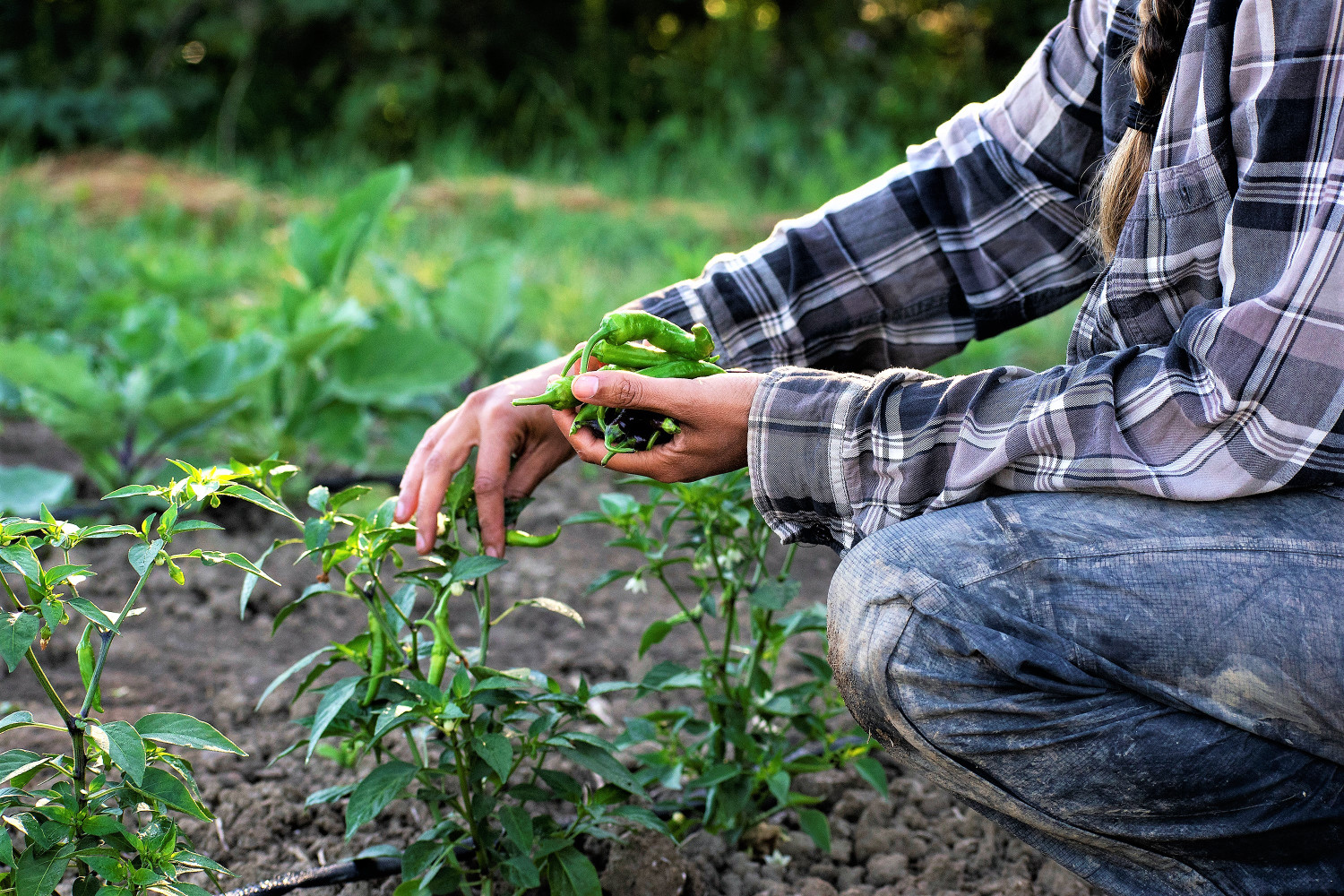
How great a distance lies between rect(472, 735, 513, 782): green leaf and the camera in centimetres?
121

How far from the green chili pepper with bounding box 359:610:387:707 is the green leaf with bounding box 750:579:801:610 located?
0.45 m

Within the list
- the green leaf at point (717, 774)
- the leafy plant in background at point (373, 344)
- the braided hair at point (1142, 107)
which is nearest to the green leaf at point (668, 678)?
the green leaf at point (717, 774)

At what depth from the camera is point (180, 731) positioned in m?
1.10

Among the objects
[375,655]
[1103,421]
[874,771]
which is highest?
[1103,421]

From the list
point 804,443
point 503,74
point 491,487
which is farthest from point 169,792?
point 503,74

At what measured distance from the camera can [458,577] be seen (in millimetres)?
1261

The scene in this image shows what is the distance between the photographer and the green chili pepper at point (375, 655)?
126cm

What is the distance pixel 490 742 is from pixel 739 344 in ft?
2.20

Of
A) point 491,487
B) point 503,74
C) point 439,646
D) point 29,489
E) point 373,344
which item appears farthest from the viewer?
point 503,74

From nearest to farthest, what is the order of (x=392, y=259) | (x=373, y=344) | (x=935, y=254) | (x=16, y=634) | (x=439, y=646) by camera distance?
1. (x=16, y=634)
2. (x=439, y=646)
3. (x=935, y=254)
4. (x=373, y=344)
5. (x=392, y=259)

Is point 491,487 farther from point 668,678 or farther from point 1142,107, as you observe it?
point 1142,107

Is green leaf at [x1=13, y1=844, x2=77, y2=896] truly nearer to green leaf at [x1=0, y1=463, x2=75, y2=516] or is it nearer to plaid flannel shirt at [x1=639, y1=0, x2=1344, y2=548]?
plaid flannel shirt at [x1=639, y1=0, x2=1344, y2=548]

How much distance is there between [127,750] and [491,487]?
1.74ft

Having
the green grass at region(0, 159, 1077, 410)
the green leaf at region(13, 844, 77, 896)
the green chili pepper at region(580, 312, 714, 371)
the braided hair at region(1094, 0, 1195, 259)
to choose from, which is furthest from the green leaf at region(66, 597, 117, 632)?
the green grass at region(0, 159, 1077, 410)
